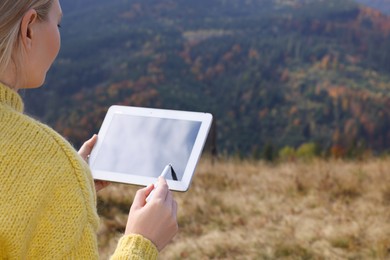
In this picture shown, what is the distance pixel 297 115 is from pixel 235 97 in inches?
219

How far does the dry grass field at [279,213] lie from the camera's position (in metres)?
4.06

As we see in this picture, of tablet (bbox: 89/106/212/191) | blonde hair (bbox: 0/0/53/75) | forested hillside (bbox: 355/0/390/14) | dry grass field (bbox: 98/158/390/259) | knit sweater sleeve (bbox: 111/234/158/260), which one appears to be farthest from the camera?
forested hillside (bbox: 355/0/390/14)

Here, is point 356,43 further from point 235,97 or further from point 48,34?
point 48,34

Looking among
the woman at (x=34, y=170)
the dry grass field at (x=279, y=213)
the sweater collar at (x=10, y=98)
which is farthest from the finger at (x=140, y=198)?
the dry grass field at (x=279, y=213)

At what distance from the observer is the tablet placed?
1.19 meters

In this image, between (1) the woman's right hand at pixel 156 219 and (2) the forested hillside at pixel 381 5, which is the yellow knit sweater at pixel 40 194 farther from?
(2) the forested hillside at pixel 381 5

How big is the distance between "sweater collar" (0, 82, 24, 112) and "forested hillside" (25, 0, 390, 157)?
1198 inches

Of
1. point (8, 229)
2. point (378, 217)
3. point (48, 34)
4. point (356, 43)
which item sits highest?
point (48, 34)

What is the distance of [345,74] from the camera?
49.2m

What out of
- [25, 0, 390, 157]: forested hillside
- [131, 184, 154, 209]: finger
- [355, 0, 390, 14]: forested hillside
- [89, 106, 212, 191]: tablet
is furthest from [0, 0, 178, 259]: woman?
[355, 0, 390, 14]: forested hillside

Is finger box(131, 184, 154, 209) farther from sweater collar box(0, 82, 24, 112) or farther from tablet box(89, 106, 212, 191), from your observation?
sweater collar box(0, 82, 24, 112)

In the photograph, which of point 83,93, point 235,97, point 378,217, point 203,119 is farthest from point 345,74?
point 203,119

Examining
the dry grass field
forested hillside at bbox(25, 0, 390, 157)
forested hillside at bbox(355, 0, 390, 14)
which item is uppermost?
the dry grass field

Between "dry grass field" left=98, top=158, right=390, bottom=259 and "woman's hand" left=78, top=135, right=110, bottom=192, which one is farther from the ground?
"woman's hand" left=78, top=135, right=110, bottom=192
